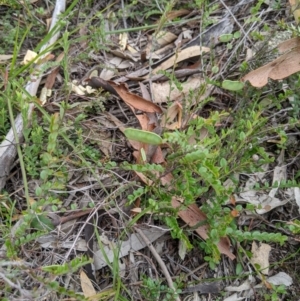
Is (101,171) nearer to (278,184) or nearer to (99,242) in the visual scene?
(99,242)

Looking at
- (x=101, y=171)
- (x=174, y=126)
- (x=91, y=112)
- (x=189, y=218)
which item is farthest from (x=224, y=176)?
(x=91, y=112)

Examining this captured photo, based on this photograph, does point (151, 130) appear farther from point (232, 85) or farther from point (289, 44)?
point (289, 44)

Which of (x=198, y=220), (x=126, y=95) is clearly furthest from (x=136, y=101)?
(x=198, y=220)

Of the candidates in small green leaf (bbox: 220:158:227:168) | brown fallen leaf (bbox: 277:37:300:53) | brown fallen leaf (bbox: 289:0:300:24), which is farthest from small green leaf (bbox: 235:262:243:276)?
brown fallen leaf (bbox: 289:0:300:24)

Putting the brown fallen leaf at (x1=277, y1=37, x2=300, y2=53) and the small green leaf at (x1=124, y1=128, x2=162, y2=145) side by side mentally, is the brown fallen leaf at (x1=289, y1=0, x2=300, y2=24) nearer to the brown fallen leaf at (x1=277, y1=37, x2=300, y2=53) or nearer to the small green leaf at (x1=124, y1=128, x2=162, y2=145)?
the brown fallen leaf at (x1=277, y1=37, x2=300, y2=53)

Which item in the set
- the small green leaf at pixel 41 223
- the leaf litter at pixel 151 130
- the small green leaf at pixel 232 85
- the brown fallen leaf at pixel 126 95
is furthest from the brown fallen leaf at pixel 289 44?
the small green leaf at pixel 41 223
